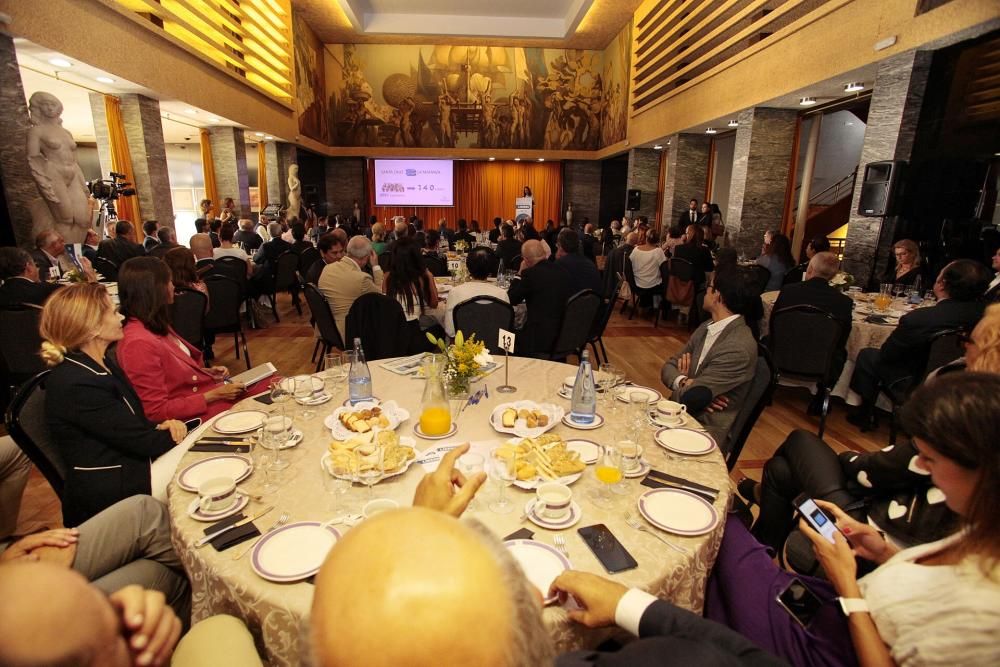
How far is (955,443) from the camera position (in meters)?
1.19

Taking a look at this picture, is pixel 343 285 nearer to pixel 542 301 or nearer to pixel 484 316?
pixel 484 316

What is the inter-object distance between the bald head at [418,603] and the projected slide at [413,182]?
17.9m

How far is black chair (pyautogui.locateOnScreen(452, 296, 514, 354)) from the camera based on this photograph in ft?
12.2

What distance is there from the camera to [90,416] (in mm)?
1862

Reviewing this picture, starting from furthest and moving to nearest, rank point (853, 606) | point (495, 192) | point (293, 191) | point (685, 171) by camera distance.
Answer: point (495, 192) → point (293, 191) → point (685, 171) → point (853, 606)

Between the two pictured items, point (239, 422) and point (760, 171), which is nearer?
point (239, 422)

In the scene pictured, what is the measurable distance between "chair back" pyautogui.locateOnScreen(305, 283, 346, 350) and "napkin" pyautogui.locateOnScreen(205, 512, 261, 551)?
291 centimetres

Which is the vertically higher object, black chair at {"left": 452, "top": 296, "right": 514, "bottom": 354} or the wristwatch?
black chair at {"left": 452, "top": 296, "right": 514, "bottom": 354}

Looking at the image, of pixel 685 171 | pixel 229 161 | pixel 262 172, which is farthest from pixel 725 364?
pixel 262 172

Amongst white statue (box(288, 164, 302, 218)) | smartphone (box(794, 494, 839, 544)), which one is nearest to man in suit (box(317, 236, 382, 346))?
smartphone (box(794, 494, 839, 544))

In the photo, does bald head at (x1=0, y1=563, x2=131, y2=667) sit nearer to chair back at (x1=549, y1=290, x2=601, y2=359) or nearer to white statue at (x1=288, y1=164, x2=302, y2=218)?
chair back at (x1=549, y1=290, x2=601, y2=359)

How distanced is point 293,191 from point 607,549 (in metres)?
14.2

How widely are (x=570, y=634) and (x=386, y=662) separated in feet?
2.63

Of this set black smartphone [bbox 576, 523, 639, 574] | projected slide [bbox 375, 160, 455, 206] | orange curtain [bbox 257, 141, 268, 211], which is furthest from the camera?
projected slide [bbox 375, 160, 455, 206]
